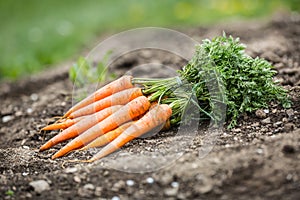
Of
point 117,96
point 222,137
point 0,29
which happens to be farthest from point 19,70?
point 222,137

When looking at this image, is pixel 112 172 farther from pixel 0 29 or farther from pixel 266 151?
pixel 0 29

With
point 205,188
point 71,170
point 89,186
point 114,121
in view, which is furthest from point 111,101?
point 205,188

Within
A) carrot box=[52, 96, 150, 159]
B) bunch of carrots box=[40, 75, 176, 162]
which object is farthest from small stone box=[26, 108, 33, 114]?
carrot box=[52, 96, 150, 159]

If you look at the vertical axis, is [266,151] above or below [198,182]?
above

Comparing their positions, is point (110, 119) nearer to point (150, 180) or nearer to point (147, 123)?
point (147, 123)

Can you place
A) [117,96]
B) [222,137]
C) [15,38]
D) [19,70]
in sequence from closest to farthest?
[222,137]
[117,96]
[19,70]
[15,38]

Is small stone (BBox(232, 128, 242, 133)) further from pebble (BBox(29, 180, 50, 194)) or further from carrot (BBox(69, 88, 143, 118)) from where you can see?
pebble (BBox(29, 180, 50, 194))
